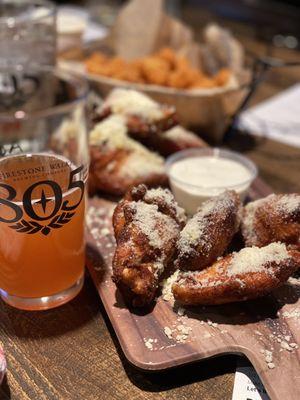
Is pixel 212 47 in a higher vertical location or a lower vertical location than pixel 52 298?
higher

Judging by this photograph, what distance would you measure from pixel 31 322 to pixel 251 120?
1425 millimetres

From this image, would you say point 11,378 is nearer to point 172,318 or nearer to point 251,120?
point 172,318

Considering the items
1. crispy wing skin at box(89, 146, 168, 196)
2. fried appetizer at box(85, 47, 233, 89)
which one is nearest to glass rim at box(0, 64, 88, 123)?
fried appetizer at box(85, 47, 233, 89)

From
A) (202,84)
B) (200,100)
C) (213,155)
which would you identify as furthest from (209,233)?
(202,84)

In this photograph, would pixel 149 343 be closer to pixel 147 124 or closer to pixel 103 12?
pixel 147 124

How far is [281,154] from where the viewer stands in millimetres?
1833

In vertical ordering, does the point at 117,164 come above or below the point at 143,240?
below

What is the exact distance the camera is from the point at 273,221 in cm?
105

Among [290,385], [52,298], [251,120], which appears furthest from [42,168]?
[251,120]

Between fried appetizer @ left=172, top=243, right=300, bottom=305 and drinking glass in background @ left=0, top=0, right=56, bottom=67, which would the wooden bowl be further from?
fried appetizer @ left=172, top=243, right=300, bottom=305

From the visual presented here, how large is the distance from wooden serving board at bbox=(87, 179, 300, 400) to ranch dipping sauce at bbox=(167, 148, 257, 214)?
353 mm

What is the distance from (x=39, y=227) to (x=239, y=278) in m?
0.39

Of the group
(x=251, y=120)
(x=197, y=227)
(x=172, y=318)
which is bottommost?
(x=251, y=120)

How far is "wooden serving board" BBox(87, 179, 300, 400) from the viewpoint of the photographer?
86cm
